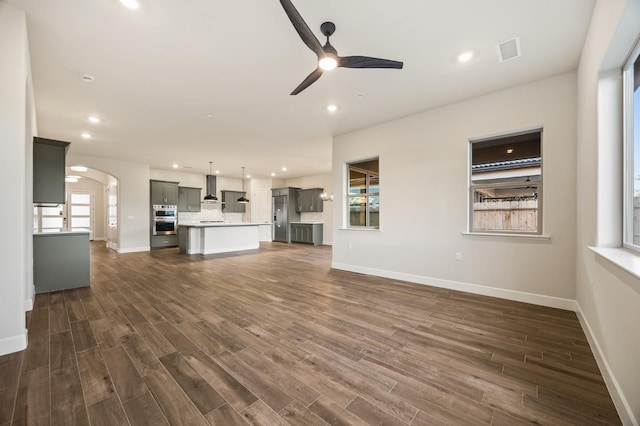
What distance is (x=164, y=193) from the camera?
9148 mm

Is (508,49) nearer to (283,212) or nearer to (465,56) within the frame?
(465,56)

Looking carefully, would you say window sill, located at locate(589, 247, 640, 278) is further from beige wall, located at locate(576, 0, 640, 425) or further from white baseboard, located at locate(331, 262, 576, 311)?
white baseboard, located at locate(331, 262, 576, 311)

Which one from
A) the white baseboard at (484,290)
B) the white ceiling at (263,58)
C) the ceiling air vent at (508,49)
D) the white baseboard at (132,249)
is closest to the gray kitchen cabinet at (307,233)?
the white baseboard at (132,249)

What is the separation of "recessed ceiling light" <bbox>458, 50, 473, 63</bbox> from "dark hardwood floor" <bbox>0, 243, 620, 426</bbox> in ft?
9.51

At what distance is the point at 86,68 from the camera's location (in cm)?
310

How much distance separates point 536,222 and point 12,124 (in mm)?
5672

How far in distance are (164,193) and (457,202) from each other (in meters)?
9.13

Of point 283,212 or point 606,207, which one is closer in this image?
point 606,207

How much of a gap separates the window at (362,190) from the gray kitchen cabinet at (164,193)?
6.89 metres

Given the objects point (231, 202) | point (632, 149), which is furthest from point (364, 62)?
point (231, 202)

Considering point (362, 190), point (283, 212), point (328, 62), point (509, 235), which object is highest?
point (328, 62)

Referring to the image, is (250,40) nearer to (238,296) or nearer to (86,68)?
(86,68)

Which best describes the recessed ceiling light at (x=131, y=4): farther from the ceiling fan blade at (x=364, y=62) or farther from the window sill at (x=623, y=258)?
the window sill at (x=623, y=258)

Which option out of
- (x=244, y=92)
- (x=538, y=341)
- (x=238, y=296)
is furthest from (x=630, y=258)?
(x=244, y=92)
